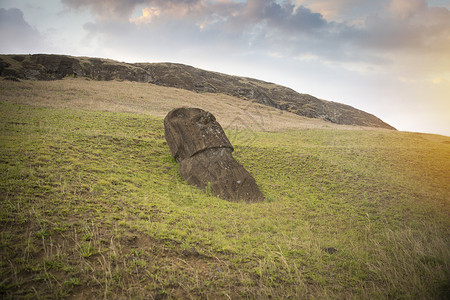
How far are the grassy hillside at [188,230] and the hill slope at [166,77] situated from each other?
40872mm

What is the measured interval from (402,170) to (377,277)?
16560 mm

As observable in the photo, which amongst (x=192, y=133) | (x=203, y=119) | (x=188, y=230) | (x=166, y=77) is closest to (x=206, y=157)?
(x=192, y=133)

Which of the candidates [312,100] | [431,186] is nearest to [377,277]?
[431,186]

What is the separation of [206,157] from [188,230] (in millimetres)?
6547

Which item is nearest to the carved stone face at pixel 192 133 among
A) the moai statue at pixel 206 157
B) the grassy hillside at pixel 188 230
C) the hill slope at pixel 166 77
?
the moai statue at pixel 206 157

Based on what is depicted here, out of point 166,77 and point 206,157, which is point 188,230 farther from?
point 166,77

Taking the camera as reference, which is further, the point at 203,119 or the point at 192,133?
the point at 203,119

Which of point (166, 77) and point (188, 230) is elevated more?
point (166, 77)

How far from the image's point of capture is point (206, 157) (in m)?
12.8

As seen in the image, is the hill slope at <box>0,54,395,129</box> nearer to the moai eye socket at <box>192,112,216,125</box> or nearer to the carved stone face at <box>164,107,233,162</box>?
the carved stone face at <box>164,107,233,162</box>

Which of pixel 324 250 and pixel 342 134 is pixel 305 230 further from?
pixel 342 134

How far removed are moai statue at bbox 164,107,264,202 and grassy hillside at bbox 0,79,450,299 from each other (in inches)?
40.1

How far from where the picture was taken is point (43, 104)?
2248 centimetres

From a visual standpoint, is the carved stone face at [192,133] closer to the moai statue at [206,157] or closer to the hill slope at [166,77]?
the moai statue at [206,157]
